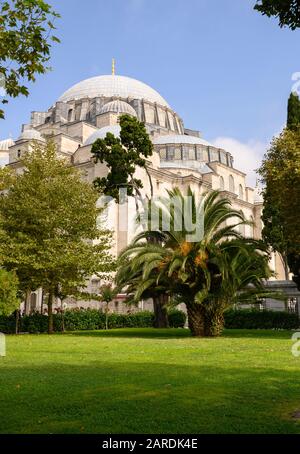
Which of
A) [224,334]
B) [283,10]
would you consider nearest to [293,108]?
[224,334]

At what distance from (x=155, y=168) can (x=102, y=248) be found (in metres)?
30.9

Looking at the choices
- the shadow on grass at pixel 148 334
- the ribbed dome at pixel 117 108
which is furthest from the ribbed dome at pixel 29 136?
the shadow on grass at pixel 148 334

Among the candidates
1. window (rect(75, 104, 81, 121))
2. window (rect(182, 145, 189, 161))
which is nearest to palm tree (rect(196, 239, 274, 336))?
window (rect(182, 145, 189, 161))

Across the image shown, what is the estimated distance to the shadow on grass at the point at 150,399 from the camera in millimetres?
4637

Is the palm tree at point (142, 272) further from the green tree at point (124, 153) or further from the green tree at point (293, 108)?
the green tree at point (293, 108)

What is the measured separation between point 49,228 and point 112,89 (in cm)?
5335

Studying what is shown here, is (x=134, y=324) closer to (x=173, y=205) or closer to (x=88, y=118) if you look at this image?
(x=173, y=205)

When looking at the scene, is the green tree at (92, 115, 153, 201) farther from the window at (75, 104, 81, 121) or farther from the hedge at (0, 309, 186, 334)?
the window at (75, 104, 81, 121)

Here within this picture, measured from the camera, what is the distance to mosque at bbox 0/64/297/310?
172 ft

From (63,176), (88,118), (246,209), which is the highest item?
(88,118)

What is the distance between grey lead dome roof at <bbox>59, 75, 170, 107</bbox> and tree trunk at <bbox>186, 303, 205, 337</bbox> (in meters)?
56.4

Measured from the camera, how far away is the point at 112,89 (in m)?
71.1

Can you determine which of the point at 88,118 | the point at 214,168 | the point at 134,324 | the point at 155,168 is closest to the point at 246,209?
the point at 214,168
